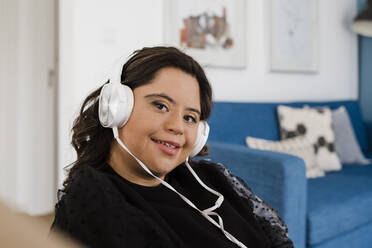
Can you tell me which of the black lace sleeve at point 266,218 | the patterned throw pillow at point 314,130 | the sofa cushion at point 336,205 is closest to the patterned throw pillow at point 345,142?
the patterned throw pillow at point 314,130

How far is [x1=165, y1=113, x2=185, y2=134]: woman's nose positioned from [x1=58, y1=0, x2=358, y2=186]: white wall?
Answer: 1.09 metres

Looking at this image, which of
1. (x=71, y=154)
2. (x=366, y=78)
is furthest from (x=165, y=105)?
(x=366, y=78)

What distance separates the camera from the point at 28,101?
2.83 metres

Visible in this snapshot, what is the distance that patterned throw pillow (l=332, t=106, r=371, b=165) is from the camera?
2760 mm

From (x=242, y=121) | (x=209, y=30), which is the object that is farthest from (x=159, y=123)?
(x=209, y=30)

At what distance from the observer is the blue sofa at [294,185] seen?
1.47m

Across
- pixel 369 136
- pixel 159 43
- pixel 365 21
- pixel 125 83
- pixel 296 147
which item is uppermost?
pixel 365 21

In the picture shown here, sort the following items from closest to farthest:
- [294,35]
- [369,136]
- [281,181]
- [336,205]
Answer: [281,181] < [336,205] < [294,35] < [369,136]

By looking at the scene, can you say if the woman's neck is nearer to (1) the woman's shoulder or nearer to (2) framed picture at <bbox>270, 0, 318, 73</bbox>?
(1) the woman's shoulder

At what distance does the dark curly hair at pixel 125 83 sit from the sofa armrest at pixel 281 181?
687 millimetres

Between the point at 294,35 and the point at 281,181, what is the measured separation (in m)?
1.96

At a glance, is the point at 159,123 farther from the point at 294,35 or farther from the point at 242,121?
the point at 294,35

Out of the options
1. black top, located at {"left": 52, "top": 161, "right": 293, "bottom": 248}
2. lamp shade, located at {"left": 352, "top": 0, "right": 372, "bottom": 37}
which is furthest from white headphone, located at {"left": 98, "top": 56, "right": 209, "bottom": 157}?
lamp shade, located at {"left": 352, "top": 0, "right": 372, "bottom": 37}

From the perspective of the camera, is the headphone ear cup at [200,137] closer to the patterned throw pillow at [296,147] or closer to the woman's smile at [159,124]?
the woman's smile at [159,124]
